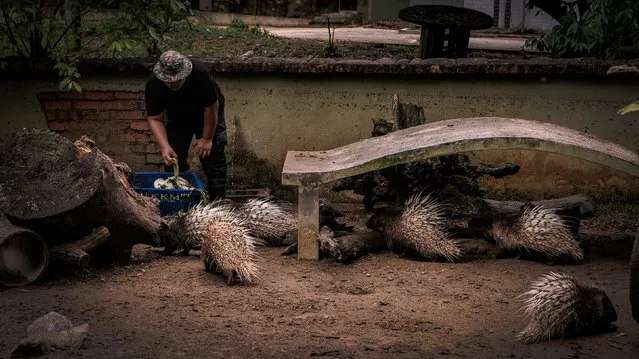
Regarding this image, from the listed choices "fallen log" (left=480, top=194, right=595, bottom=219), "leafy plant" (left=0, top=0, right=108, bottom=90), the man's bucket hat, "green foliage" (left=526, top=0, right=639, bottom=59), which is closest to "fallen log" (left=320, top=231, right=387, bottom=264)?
"fallen log" (left=480, top=194, right=595, bottom=219)

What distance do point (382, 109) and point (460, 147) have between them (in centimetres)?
227

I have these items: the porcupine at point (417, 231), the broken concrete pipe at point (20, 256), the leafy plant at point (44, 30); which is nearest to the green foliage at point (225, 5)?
the leafy plant at point (44, 30)

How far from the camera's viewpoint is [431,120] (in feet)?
29.0

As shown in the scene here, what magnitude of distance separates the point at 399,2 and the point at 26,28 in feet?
38.9

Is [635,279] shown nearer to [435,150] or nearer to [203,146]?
[435,150]

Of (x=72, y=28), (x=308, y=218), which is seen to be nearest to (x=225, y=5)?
(x=72, y=28)

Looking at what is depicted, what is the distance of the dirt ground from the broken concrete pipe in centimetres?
8

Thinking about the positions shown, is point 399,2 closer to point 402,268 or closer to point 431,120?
point 431,120

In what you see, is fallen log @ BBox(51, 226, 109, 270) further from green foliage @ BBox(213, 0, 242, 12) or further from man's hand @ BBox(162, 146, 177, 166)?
green foliage @ BBox(213, 0, 242, 12)

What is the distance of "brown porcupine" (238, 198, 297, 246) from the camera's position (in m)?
7.38

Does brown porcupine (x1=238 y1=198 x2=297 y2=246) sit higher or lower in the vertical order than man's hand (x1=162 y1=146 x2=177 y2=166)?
lower

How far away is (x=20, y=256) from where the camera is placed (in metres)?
5.96

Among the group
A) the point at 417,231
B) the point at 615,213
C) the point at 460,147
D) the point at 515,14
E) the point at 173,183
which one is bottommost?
the point at 615,213

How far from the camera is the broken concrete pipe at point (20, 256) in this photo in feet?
19.2
